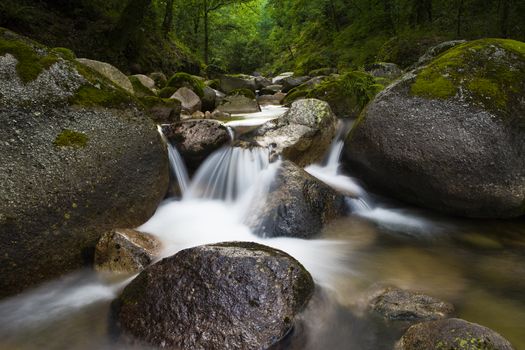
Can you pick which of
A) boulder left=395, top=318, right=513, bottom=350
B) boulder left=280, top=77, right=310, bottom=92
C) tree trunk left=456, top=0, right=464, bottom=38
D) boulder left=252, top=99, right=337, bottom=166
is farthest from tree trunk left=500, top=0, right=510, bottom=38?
boulder left=395, top=318, right=513, bottom=350

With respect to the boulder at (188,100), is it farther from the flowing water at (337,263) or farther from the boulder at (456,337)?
the boulder at (456,337)

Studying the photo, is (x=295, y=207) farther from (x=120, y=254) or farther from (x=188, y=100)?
(x=188, y=100)

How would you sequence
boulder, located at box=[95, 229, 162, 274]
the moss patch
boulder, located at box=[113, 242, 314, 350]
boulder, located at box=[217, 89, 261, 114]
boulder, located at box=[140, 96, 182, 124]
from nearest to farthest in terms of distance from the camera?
boulder, located at box=[113, 242, 314, 350] < boulder, located at box=[95, 229, 162, 274] < the moss patch < boulder, located at box=[140, 96, 182, 124] < boulder, located at box=[217, 89, 261, 114]

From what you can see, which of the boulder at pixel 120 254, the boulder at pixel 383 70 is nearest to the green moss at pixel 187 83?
the boulder at pixel 383 70

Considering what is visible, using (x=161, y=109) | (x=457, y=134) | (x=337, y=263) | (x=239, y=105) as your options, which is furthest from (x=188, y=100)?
(x=337, y=263)

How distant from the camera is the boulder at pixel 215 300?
257cm

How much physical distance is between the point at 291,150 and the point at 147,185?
2.56 m

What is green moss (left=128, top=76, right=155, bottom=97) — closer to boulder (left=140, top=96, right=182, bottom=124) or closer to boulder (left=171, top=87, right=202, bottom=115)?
boulder (left=140, top=96, right=182, bottom=124)

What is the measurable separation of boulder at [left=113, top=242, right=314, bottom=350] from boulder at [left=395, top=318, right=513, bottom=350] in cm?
90

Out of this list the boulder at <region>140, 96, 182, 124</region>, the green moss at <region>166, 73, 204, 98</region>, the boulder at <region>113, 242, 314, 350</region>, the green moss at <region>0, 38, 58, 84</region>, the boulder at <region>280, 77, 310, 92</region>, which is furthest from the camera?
the boulder at <region>280, 77, 310, 92</region>

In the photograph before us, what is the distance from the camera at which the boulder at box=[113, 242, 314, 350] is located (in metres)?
2.57

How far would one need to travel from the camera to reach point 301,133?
6320 mm

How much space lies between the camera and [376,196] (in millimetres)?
5688

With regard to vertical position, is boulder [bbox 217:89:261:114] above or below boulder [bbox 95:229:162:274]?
above
